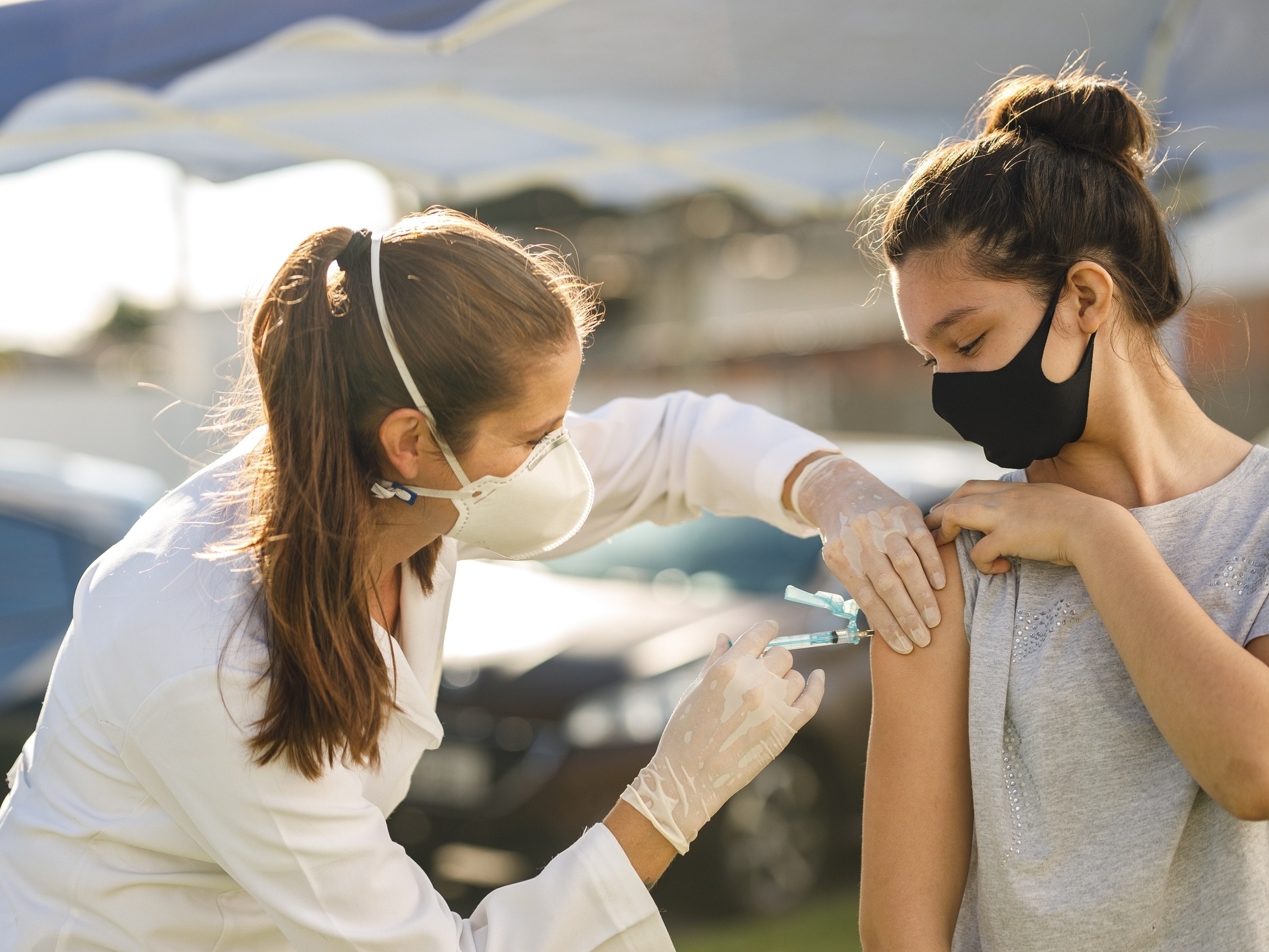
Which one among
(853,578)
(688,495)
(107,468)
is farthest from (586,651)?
(853,578)

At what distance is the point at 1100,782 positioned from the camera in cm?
134

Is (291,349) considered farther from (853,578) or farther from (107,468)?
(107,468)

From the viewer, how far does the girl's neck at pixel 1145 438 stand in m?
1.46

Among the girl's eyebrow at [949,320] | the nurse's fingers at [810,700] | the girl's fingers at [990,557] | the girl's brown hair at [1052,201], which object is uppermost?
the girl's brown hair at [1052,201]

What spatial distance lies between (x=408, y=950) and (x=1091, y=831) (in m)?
0.86

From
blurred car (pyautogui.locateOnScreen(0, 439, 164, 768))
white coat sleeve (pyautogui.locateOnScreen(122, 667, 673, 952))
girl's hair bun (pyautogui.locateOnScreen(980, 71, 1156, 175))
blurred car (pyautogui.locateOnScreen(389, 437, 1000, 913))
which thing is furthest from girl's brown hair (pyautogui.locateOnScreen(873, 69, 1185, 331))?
blurred car (pyautogui.locateOnScreen(0, 439, 164, 768))

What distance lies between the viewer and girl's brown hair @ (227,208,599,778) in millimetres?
1433

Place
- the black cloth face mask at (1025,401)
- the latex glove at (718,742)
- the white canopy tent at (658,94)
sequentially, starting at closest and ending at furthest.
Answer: the black cloth face mask at (1025,401) → the latex glove at (718,742) → the white canopy tent at (658,94)

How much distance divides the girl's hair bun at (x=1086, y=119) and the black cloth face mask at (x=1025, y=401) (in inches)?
8.4

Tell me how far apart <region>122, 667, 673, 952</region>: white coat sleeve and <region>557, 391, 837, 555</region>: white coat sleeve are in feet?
2.38

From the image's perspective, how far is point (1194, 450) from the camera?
1.48 metres

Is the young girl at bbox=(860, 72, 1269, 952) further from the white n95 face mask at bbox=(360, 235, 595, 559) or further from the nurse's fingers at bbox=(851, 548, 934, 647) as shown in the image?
the white n95 face mask at bbox=(360, 235, 595, 559)

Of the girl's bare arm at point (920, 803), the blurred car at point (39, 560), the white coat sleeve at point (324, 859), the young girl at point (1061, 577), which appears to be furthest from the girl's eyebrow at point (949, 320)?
the blurred car at point (39, 560)

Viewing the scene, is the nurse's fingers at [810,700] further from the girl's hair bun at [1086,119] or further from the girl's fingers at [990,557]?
the girl's hair bun at [1086,119]
